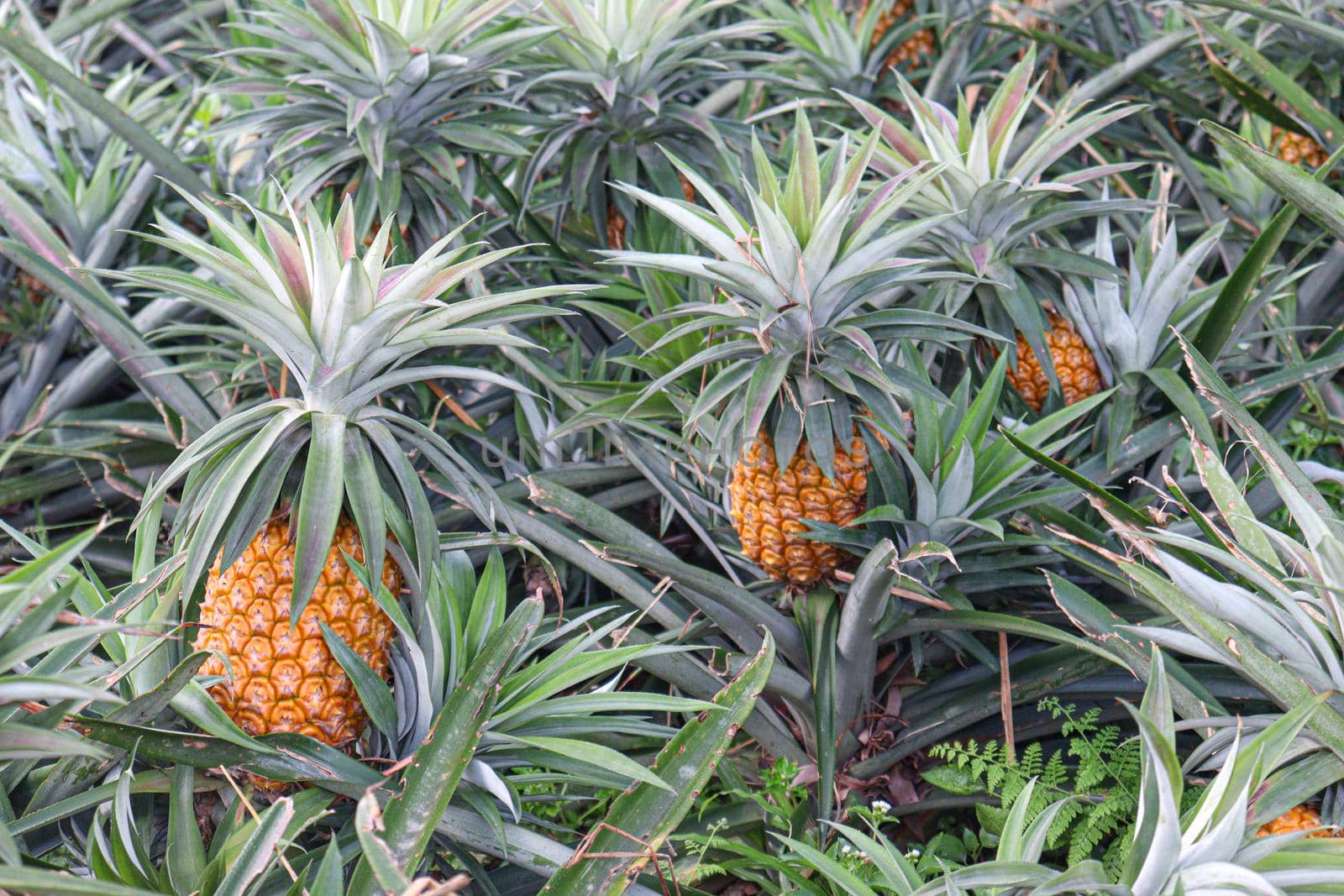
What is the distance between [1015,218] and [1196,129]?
825 millimetres

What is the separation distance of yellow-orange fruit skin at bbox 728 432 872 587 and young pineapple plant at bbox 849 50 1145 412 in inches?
7.9

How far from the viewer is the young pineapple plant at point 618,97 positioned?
3.88ft

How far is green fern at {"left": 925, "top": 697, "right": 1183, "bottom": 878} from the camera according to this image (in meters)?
0.89

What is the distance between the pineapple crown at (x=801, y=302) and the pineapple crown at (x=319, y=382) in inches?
6.7

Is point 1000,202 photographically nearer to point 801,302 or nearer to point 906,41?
point 801,302

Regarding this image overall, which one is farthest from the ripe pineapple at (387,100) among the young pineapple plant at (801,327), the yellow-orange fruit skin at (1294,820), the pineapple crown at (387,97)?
the yellow-orange fruit skin at (1294,820)

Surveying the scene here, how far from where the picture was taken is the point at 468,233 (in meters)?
1.26

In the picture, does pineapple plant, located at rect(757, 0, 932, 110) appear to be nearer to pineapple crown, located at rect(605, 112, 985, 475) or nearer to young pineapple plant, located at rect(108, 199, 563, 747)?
pineapple crown, located at rect(605, 112, 985, 475)

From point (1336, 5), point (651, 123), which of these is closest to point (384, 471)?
point (651, 123)

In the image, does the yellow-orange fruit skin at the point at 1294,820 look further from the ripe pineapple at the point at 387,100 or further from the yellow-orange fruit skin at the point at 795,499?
the ripe pineapple at the point at 387,100

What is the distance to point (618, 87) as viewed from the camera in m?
1.21

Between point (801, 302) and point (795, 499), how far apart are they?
0.63 ft

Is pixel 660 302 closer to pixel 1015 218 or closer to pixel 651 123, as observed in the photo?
pixel 651 123

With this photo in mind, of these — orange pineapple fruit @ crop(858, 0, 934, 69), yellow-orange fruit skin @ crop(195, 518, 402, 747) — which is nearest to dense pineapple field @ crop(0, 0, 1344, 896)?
yellow-orange fruit skin @ crop(195, 518, 402, 747)
